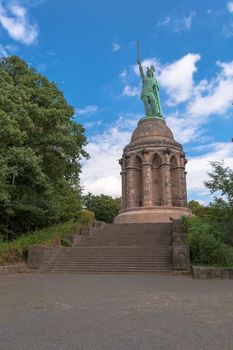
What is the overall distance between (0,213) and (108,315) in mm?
13952

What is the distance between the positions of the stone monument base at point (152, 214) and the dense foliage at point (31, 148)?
6992 mm

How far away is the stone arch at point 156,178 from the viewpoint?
105 feet

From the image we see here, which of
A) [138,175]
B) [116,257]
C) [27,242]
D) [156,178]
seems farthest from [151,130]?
[27,242]

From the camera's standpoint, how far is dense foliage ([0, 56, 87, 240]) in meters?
17.4

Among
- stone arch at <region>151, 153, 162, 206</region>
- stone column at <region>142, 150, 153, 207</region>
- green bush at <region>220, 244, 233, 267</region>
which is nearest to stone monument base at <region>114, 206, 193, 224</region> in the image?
stone column at <region>142, 150, 153, 207</region>

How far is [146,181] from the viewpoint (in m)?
31.7

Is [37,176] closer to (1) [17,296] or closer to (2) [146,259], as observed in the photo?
(2) [146,259]

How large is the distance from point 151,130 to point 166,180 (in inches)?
215

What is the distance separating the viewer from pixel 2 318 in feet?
20.8

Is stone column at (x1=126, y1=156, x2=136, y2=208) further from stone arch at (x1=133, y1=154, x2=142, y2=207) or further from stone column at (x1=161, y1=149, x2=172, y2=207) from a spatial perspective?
stone column at (x1=161, y1=149, x2=172, y2=207)

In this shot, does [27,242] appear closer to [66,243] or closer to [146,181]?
[66,243]

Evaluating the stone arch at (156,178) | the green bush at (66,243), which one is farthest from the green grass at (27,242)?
the stone arch at (156,178)

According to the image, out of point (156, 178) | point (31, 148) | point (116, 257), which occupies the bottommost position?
point (116, 257)

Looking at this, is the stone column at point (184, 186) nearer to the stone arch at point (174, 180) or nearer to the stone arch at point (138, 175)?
the stone arch at point (174, 180)
